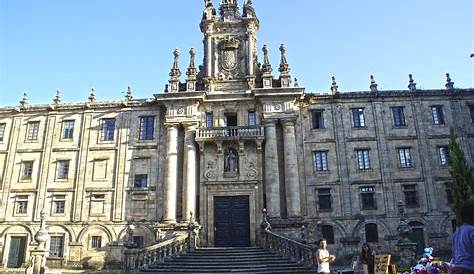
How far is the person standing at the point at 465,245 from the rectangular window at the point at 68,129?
107 ft

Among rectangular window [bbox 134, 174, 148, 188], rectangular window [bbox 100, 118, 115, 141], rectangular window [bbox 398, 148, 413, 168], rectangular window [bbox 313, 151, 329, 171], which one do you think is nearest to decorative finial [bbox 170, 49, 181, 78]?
rectangular window [bbox 100, 118, 115, 141]

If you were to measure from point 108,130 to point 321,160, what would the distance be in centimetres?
1785

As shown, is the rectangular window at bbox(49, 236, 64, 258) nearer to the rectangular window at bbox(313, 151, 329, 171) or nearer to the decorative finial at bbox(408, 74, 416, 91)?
the rectangular window at bbox(313, 151, 329, 171)

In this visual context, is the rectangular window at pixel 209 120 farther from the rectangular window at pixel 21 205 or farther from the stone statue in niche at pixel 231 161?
the rectangular window at pixel 21 205

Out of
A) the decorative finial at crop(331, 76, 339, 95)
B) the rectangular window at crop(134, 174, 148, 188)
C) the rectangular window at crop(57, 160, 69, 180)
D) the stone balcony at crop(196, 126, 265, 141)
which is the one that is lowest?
the rectangular window at crop(134, 174, 148, 188)

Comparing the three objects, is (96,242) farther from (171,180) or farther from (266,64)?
(266,64)

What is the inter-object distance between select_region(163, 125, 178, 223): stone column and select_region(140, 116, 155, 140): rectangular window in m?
2.21

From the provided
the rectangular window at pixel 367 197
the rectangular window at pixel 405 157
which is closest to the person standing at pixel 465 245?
the rectangular window at pixel 367 197

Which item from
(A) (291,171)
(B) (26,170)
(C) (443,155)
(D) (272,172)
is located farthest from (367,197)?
(B) (26,170)

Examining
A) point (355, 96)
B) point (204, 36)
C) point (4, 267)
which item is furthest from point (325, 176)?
point (4, 267)

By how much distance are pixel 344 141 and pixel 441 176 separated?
25.3 feet

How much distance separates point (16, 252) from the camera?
102 ft

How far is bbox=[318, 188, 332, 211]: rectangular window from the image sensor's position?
30.2m

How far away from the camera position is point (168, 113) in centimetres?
3144
